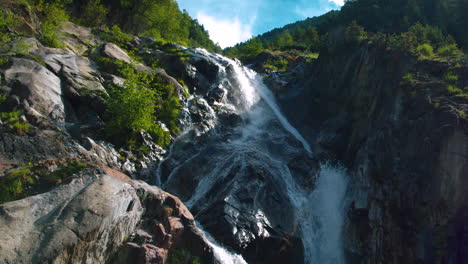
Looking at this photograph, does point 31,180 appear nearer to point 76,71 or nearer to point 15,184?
point 15,184

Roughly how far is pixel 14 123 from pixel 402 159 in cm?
1553

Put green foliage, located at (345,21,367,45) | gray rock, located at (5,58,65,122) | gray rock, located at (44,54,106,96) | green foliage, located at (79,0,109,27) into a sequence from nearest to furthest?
1. gray rock, located at (5,58,65,122)
2. gray rock, located at (44,54,106,96)
3. green foliage, located at (345,21,367,45)
4. green foliage, located at (79,0,109,27)

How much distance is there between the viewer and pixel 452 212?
435 inches

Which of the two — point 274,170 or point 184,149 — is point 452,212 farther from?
point 184,149

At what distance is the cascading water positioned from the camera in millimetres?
13523

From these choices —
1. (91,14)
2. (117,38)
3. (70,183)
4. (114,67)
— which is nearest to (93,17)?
(91,14)

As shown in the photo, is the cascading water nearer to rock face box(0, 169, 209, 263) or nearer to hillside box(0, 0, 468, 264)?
hillside box(0, 0, 468, 264)

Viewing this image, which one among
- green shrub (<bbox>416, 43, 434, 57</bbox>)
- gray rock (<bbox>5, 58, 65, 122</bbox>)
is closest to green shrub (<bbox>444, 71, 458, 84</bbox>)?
green shrub (<bbox>416, 43, 434, 57</bbox>)

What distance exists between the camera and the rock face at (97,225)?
6.74 m

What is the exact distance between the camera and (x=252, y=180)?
1505 cm

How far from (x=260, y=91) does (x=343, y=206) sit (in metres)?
14.8

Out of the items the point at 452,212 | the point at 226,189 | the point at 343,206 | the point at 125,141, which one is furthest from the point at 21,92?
the point at 452,212

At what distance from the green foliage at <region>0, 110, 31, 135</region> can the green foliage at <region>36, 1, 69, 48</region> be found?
31.5ft

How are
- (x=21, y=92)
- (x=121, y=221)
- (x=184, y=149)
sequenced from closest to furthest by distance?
(x=121, y=221)
(x=21, y=92)
(x=184, y=149)
